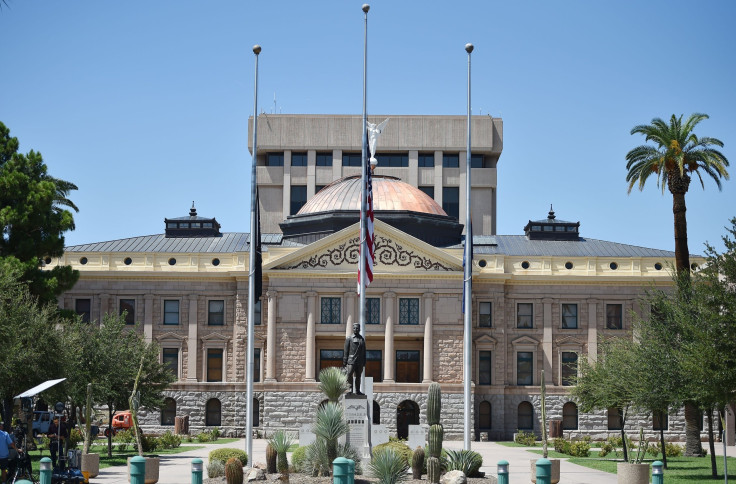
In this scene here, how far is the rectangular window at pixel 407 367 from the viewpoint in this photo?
7531cm

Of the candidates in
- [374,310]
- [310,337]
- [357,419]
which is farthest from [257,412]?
[357,419]

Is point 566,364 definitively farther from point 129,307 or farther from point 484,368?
point 129,307

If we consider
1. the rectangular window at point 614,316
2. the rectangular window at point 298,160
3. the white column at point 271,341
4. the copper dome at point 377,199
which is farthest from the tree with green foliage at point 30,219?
the rectangular window at point 298,160

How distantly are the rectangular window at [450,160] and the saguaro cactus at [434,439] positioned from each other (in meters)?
61.8

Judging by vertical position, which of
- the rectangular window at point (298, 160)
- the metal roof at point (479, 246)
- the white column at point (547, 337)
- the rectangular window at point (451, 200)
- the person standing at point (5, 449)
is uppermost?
the rectangular window at point (298, 160)

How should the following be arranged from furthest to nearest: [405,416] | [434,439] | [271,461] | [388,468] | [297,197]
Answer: [297,197] < [405,416] < [271,461] < [434,439] < [388,468]

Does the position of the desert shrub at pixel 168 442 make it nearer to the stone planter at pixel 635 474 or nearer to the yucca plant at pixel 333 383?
the yucca plant at pixel 333 383

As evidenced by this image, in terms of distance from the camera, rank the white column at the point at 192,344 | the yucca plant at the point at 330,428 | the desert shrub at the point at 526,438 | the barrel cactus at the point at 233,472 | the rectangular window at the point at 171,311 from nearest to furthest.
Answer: the barrel cactus at the point at 233,472 < the yucca plant at the point at 330,428 < the desert shrub at the point at 526,438 < the white column at the point at 192,344 < the rectangular window at the point at 171,311

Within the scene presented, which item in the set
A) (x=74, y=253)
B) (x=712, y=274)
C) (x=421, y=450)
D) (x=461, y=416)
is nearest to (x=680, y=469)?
(x=712, y=274)

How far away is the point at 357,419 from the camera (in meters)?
37.0

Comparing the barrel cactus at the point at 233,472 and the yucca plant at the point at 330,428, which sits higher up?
the yucca plant at the point at 330,428

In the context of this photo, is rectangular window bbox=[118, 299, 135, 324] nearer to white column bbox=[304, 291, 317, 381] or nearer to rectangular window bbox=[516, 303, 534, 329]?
white column bbox=[304, 291, 317, 381]

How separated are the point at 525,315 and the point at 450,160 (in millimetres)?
23885

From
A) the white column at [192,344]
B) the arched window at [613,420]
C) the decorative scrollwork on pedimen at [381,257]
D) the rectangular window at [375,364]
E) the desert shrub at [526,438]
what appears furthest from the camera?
the white column at [192,344]
